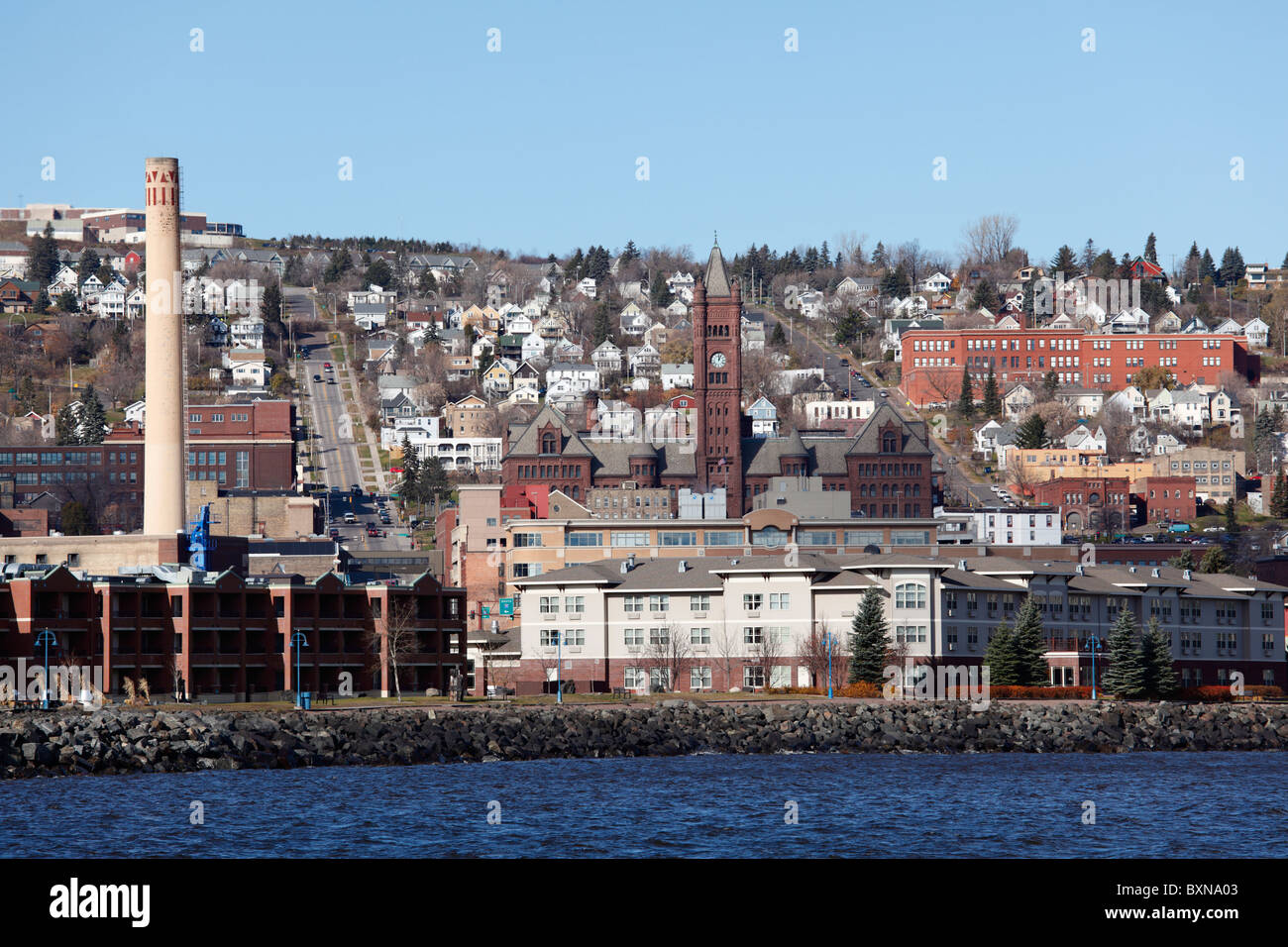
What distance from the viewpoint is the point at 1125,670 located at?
9206 centimetres

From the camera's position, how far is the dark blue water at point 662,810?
42.1 m

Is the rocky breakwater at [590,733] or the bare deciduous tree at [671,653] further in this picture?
the bare deciduous tree at [671,653]

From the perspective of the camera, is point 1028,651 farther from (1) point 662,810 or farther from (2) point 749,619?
(1) point 662,810

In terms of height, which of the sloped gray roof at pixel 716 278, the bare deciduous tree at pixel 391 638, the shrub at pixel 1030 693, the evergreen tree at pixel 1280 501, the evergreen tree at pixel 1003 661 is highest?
the sloped gray roof at pixel 716 278

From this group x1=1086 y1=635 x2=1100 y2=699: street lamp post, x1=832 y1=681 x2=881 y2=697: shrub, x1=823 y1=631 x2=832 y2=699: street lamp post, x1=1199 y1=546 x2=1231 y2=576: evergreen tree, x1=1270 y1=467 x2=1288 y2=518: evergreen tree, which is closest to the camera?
x1=823 y1=631 x2=832 y2=699: street lamp post

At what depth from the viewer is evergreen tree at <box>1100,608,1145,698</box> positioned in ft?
300

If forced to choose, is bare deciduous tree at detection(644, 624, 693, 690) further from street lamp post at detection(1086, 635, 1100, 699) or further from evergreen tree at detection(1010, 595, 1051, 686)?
street lamp post at detection(1086, 635, 1100, 699)

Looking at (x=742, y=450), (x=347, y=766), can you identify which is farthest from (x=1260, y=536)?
(x=347, y=766)

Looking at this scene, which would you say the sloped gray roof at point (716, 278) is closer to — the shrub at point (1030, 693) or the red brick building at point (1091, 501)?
the red brick building at point (1091, 501)

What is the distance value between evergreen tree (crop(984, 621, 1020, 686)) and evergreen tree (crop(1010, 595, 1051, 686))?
47mm

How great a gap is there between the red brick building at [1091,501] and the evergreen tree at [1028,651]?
100327 millimetres

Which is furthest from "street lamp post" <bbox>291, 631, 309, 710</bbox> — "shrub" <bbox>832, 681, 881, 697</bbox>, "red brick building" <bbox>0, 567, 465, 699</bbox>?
"shrub" <bbox>832, 681, 881, 697</bbox>

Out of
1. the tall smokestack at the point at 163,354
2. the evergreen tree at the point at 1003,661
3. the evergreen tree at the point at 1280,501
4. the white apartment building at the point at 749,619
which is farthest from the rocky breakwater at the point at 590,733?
the evergreen tree at the point at 1280,501

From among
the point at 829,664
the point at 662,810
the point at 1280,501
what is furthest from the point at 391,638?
the point at 1280,501
